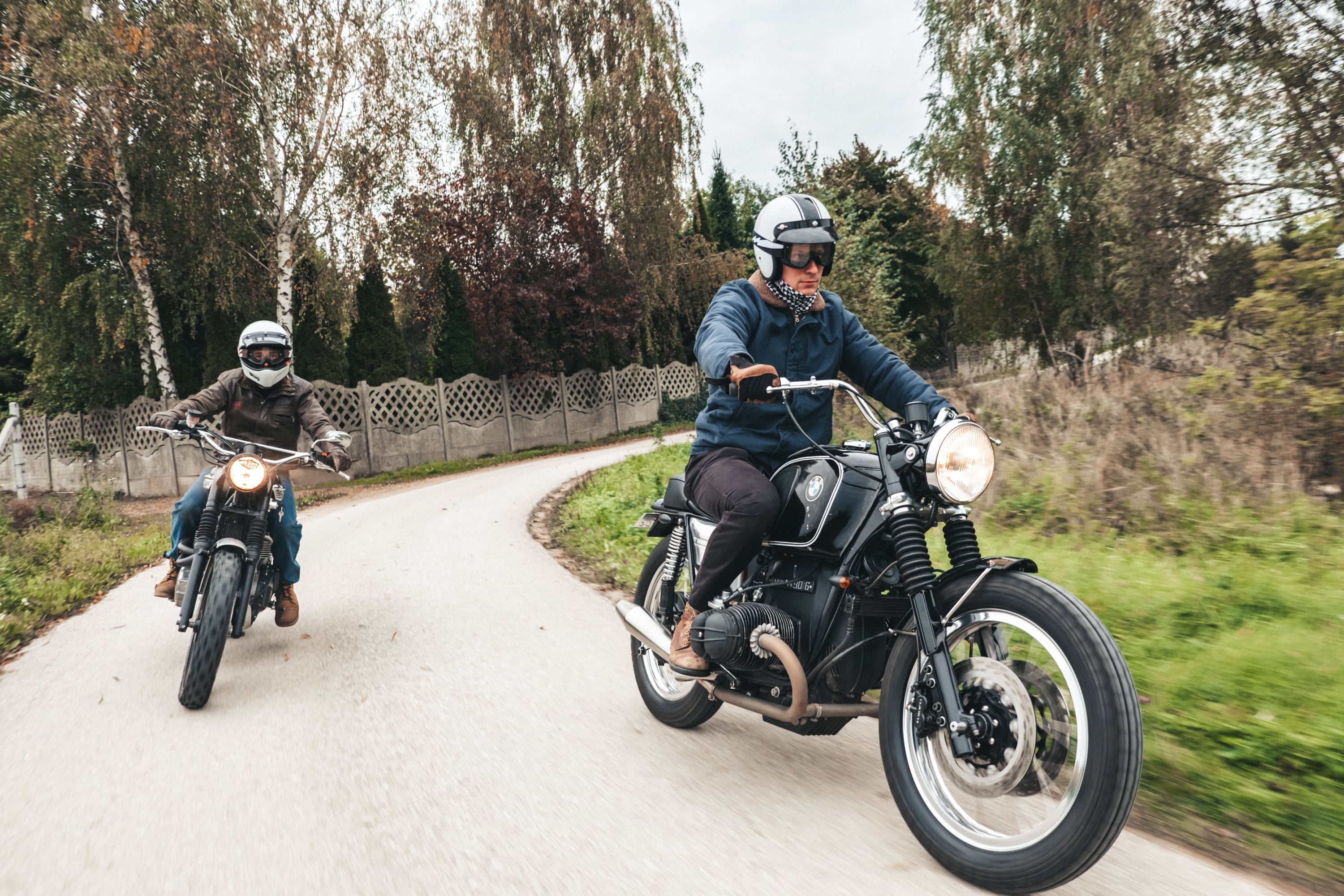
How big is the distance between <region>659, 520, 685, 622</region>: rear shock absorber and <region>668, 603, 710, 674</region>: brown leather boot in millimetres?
415

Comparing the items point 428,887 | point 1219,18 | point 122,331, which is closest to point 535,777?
point 428,887

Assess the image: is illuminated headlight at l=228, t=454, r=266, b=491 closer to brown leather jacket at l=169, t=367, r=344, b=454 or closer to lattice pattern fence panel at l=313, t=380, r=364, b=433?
brown leather jacket at l=169, t=367, r=344, b=454

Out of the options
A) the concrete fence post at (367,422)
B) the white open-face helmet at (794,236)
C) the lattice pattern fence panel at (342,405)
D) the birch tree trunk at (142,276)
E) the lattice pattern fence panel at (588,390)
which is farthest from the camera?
the lattice pattern fence panel at (588,390)

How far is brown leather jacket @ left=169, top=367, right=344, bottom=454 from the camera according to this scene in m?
5.62

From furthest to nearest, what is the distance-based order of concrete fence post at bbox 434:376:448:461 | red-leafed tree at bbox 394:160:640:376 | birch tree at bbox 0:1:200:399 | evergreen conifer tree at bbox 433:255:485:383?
evergreen conifer tree at bbox 433:255:485:383 < red-leafed tree at bbox 394:160:640:376 < concrete fence post at bbox 434:376:448:461 < birch tree at bbox 0:1:200:399

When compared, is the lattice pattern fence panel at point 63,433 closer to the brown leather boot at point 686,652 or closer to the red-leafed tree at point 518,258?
the red-leafed tree at point 518,258

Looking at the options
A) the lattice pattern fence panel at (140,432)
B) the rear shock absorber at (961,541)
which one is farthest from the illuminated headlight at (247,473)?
the lattice pattern fence panel at (140,432)

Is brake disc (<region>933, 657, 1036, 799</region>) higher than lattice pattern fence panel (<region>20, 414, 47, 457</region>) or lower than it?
lower

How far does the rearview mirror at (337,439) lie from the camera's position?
515 centimetres

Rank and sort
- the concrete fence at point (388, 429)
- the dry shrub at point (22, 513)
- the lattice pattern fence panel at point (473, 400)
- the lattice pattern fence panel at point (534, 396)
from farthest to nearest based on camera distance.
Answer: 1. the lattice pattern fence panel at point (534, 396)
2. the lattice pattern fence panel at point (473, 400)
3. the concrete fence at point (388, 429)
4. the dry shrub at point (22, 513)

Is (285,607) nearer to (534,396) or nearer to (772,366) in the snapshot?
(772,366)

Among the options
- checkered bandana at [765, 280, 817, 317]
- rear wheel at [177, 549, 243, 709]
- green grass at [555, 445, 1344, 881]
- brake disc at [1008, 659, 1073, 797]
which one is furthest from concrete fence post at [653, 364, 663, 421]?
brake disc at [1008, 659, 1073, 797]

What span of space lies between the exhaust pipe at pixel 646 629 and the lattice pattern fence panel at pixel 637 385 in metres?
21.6

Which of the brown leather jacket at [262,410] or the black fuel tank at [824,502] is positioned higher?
the brown leather jacket at [262,410]
